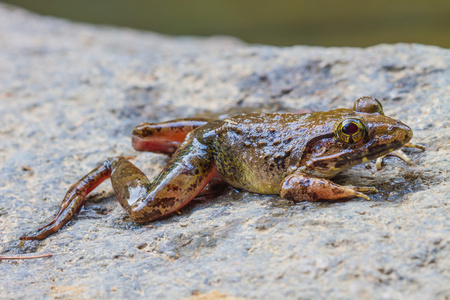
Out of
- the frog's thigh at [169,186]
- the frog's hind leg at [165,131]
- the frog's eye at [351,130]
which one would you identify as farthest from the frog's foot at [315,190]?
the frog's hind leg at [165,131]

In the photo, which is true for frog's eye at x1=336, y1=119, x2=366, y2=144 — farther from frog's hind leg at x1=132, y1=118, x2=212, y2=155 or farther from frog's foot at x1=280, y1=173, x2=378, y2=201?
frog's hind leg at x1=132, y1=118, x2=212, y2=155

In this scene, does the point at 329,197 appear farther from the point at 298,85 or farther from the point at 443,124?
the point at 298,85

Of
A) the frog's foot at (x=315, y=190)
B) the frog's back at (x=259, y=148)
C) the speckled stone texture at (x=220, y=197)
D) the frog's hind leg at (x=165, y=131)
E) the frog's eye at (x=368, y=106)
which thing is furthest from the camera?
the frog's hind leg at (x=165, y=131)

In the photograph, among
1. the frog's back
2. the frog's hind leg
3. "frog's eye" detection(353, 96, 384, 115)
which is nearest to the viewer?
"frog's eye" detection(353, 96, 384, 115)

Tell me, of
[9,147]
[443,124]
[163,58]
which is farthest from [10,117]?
[443,124]

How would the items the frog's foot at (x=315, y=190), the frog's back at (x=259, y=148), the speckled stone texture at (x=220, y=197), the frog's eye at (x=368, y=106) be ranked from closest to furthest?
the speckled stone texture at (x=220, y=197), the frog's foot at (x=315, y=190), the frog's eye at (x=368, y=106), the frog's back at (x=259, y=148)

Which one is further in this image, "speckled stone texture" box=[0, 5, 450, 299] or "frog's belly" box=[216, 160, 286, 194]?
"frog's belly" box=[216, 160, 286, 194]

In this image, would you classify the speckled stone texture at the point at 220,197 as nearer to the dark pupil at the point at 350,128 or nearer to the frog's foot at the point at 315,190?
the frog's foot at the point at 315,190

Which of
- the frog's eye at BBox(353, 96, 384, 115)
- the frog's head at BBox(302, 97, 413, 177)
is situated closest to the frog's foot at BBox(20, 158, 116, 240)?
the frog's head at BBox(302, 97, 413, 177)

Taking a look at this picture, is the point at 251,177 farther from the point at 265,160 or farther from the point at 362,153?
the point at 362,153
